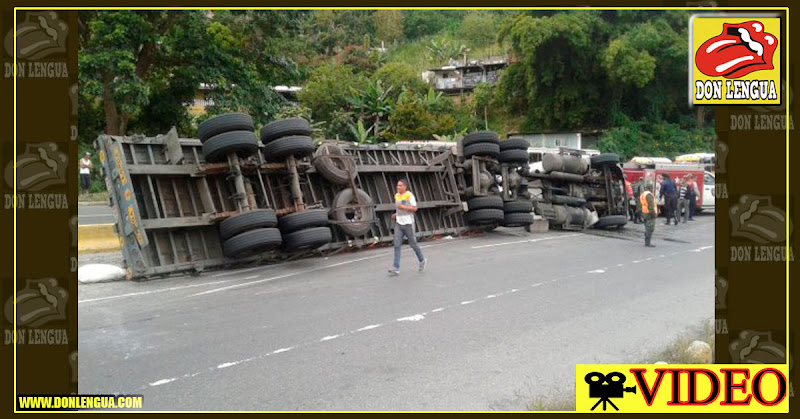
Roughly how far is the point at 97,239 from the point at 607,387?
1203 centimetres

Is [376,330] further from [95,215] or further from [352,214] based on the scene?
[95,215]

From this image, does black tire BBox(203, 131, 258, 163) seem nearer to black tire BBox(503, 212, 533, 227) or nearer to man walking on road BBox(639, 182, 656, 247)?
→ black tire BBox(503, 212, 533, 227)

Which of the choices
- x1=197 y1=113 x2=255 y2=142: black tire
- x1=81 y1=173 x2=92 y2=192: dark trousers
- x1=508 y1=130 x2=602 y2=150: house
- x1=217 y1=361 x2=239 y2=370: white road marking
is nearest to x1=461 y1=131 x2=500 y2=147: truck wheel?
x1=197 y1=113 x2=255 y2=142: black tire

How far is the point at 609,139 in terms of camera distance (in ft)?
129

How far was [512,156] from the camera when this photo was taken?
16.0m

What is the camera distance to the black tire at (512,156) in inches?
632

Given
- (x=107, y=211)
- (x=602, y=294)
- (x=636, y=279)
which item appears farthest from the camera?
(x=107, y=211)

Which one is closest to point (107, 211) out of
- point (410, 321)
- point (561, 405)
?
point (410, 321)

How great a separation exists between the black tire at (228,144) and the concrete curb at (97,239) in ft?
13.1

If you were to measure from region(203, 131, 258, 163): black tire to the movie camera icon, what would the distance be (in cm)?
750

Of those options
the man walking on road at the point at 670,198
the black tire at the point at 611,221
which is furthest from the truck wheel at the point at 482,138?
the man walking on road at the point at 670,198

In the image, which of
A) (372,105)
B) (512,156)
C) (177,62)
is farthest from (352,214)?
(372,105)

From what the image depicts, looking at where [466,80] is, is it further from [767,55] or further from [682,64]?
[767,55]

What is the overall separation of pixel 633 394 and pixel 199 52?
19352 millimetres
